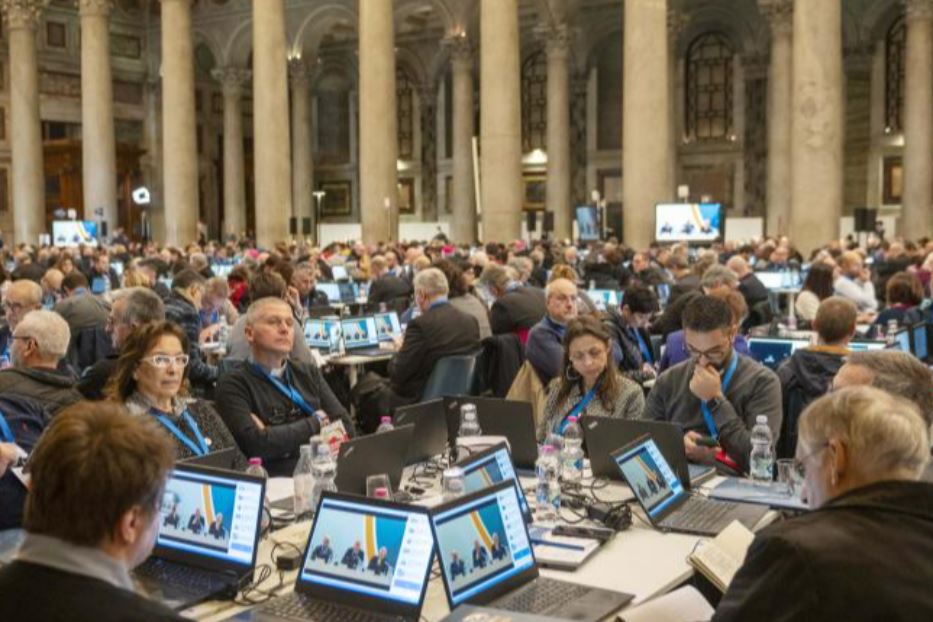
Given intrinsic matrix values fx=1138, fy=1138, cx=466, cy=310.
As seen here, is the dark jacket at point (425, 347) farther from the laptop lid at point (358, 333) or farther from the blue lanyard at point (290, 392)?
the blue lanyard at point (290, 392)

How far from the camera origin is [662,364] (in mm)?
8227

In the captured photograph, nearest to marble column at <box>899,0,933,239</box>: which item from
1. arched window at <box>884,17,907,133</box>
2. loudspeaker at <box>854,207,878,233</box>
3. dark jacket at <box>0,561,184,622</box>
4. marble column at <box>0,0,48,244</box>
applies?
loudspeaker at <box>854,207,878,233</box>

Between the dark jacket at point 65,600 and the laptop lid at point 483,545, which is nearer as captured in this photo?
the dark jacket at point 65,600

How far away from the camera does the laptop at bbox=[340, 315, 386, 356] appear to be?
11359 mm

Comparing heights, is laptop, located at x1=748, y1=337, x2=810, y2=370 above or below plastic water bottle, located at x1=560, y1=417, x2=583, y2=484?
above

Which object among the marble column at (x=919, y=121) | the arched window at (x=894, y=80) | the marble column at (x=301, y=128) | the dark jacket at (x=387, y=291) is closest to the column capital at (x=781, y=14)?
the marble column at (x=919, y=121)

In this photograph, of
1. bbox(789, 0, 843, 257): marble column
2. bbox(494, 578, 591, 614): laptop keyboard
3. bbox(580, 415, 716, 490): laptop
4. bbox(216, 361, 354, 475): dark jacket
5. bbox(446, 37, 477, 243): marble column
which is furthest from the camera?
bbox(446, 37, 477, 243): marble column

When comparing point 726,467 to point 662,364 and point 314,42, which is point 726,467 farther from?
point 314,42

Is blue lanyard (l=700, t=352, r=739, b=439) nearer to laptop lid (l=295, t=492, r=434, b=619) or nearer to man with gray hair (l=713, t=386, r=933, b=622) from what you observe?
laptop lid (l=295, t=492, r=434, b=619)

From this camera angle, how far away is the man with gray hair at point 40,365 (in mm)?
5535

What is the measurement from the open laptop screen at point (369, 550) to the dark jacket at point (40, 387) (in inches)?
92.5

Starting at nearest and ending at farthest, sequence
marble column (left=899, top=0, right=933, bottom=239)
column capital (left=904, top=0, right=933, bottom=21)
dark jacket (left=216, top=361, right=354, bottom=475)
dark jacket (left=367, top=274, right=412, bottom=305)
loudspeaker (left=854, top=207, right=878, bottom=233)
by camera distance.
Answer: dark jacket (left=216, top=361, right=354, bottom=475)
dark jacket (left=367, top=274, right=412, bottom=305)
marble column (left=899, top=0, right=933, bottom=239)
column capital (left=904, top=0, right=933, bottom=21)
loudspeaker (left=854, top=207, right=878, bottom=233)

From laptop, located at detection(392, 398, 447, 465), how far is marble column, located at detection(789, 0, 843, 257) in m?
14.5

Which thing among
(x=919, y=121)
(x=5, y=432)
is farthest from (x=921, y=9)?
(x=5, y=432)
